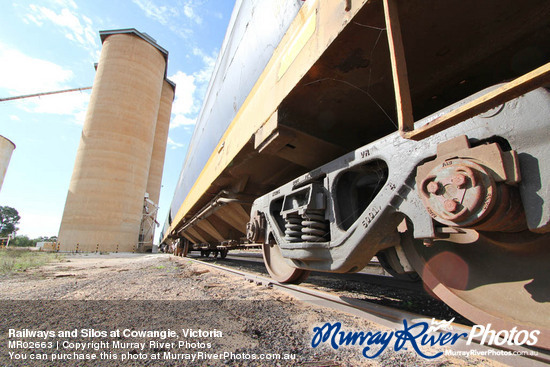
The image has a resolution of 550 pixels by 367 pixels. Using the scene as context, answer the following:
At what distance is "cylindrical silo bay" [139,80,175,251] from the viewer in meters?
29.3

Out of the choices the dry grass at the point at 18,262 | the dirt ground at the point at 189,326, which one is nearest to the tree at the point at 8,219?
the dry grass at the point at 18,262

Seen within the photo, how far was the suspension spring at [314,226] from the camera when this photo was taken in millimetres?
1832

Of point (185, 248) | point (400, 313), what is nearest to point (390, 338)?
point (400, 313)

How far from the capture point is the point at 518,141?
894 millimetres

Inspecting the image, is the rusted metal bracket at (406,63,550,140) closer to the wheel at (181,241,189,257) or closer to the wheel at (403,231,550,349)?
the wheel at (403,231,550,349)

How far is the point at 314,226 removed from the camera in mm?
1853

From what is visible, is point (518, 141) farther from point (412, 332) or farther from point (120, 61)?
point (120, 61)

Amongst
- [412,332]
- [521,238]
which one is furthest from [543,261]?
[412,332]

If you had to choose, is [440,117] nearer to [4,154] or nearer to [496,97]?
[496,97]

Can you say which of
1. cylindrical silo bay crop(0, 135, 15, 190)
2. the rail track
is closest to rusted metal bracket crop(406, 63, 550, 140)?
the rail track

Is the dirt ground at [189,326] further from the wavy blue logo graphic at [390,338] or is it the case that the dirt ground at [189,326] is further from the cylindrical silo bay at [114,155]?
the cylindrical silo bay at [114,155]

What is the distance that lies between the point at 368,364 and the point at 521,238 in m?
0.90

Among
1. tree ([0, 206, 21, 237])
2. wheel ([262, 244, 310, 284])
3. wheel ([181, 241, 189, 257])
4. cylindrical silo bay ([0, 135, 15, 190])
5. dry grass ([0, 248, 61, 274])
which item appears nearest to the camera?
wheel ([262, 244, 310, 284])

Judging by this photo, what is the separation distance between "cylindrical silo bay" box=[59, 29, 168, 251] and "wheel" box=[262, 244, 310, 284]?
83.2 feet
